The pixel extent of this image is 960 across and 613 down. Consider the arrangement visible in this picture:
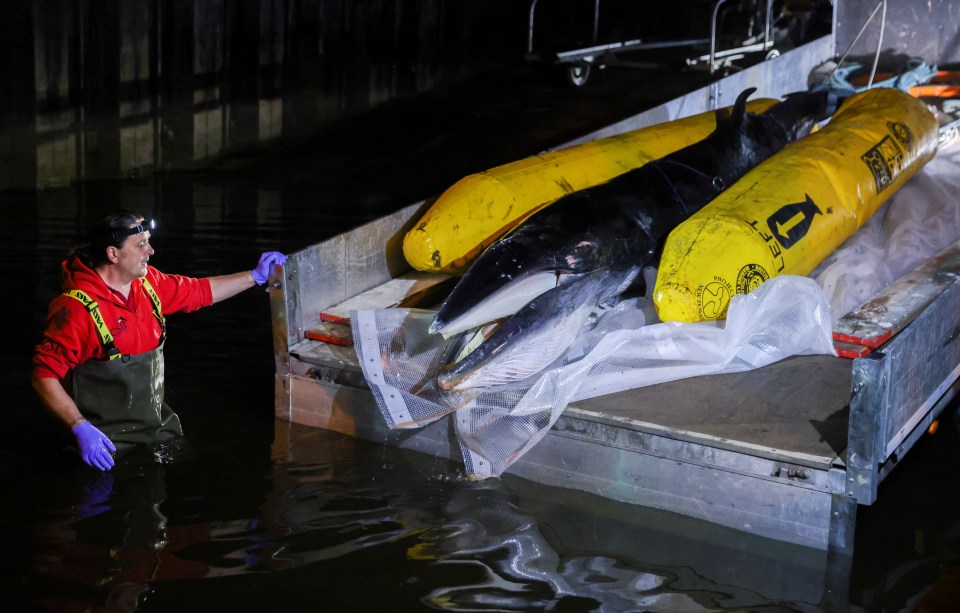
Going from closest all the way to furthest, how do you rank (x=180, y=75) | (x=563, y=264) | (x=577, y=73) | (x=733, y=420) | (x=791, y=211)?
1. (x=733, y=420)
2. (x=563, y=264)
3. (x=791, y=211)
4. (x=180, y=75)
5. (x=577, y=73)

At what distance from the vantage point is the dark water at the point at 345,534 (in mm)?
3795

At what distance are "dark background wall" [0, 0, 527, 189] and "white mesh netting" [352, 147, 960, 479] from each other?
19.1 feet

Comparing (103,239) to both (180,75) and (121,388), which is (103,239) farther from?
(180,75)

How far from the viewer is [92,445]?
A: 4242 mm

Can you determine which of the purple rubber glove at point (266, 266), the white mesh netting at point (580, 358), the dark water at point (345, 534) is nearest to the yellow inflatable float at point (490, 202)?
the white mesh netting at point (580, 358)

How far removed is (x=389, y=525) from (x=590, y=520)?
0.73 m

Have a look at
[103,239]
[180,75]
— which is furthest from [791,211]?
[180,75]

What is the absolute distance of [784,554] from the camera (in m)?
4.08

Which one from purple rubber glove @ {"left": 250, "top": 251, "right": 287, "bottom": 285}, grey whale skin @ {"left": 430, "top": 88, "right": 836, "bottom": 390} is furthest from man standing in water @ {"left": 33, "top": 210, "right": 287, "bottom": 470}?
grey whale skin @ {"left": 430, "top": 88, "right": 836, "bottom": 390}

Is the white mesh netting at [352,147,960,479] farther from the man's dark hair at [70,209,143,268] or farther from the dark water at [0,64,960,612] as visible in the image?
the man's dark hair at [70,209,143,268]

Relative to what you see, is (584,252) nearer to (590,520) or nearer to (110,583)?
(590,520)

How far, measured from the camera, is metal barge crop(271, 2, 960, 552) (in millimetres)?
4012

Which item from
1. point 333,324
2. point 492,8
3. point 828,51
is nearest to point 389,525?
point 333,324

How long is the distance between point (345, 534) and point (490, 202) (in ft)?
6.43
